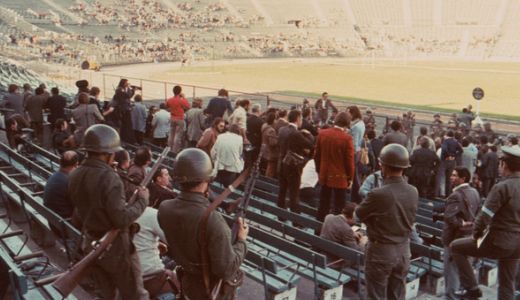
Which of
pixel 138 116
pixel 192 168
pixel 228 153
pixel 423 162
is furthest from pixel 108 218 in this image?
pixel 138 116

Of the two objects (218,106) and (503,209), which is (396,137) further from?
(503,209)

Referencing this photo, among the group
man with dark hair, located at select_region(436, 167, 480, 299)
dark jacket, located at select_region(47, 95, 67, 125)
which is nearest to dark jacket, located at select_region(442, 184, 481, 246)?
man with dark hair, located at select_region(436, 167, 480, 299)

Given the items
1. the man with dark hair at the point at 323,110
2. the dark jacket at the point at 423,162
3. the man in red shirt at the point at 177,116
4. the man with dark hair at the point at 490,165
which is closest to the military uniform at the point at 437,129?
the man with dark hair at the point at 323,110

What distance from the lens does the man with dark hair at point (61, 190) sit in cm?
653

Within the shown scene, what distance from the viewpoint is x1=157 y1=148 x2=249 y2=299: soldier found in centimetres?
370

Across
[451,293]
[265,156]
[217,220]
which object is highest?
[217,220]

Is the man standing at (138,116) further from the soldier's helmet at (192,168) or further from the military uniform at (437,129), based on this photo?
the soldier's helmet at (192,168)

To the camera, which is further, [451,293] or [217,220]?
[451,293]

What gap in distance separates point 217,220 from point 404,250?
2.31 meters

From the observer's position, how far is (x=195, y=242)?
3.75 meters

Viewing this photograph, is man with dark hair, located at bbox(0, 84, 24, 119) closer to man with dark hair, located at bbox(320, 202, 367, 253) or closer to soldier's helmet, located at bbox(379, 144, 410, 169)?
man with dark hair, located at bbox(320, 202, 367, 253)

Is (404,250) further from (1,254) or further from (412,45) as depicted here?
(412,45)

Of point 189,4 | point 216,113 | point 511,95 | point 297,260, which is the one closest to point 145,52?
point 189,4

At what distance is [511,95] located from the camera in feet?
112
